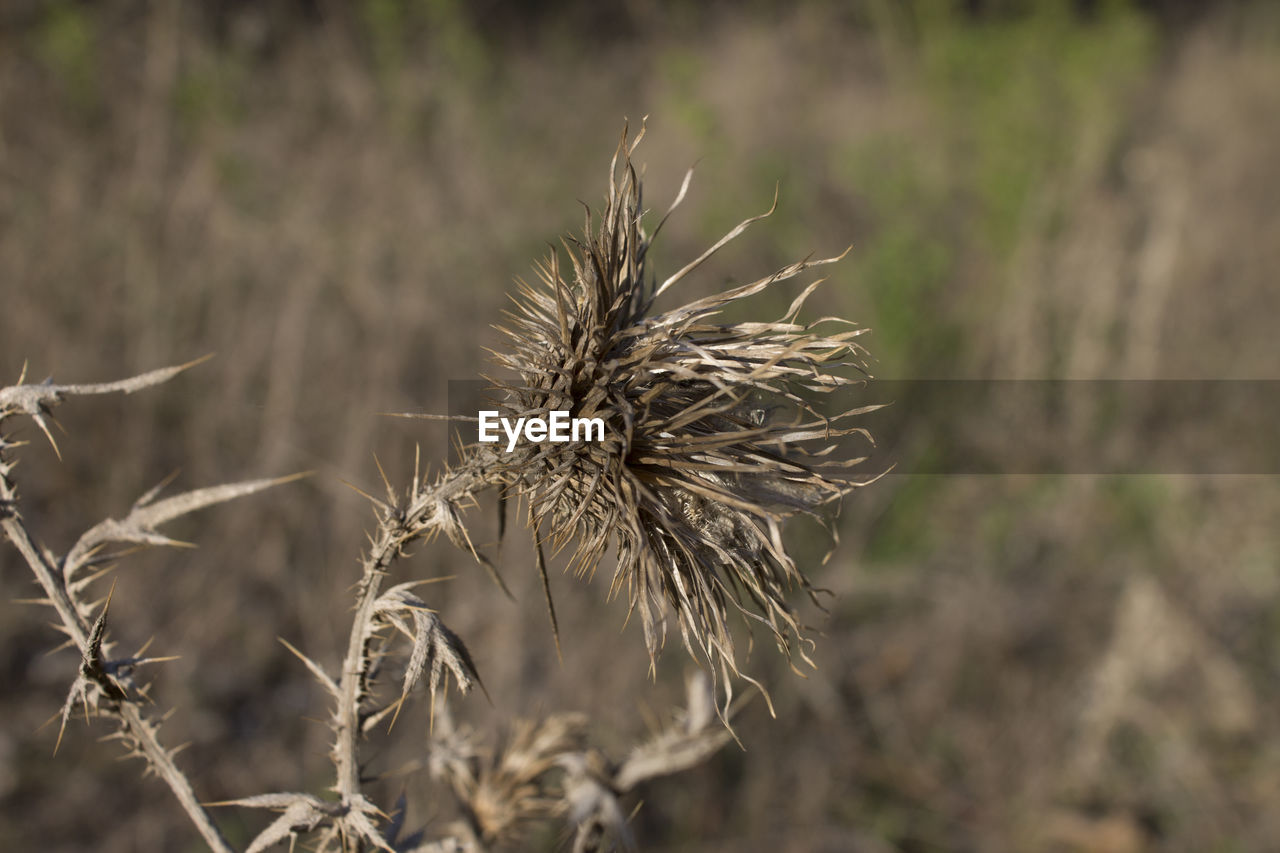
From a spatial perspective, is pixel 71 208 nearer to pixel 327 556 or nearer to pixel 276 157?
pixel 276 157

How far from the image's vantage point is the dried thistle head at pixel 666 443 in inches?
38.8

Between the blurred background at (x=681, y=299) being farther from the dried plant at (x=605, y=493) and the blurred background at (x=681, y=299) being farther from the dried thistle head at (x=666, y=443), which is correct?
the dried thistle head at (x=666, y=443)

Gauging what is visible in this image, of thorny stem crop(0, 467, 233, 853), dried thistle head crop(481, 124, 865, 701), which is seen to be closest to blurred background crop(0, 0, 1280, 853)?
thorny stem crop(0, 467, 233, 853)

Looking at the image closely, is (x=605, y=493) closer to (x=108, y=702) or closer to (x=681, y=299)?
(x=108, y=702)

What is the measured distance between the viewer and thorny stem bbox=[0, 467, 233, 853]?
945 mm

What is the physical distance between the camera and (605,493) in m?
1.01

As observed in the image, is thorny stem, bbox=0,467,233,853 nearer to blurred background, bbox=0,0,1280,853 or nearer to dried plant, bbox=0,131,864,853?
dried plant, bbox=0,131,864,853

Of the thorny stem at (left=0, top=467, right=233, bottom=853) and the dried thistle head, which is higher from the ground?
the dried thistle head

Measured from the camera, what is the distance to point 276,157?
18.8ft

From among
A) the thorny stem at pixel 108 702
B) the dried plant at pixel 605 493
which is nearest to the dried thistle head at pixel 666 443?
the dried plant at pixel 605 493

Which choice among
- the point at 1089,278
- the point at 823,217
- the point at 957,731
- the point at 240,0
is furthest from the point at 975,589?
the point at 240,0

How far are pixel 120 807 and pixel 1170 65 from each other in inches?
529

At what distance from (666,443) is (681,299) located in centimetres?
309

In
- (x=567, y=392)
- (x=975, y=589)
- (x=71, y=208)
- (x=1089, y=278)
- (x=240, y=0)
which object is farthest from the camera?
(x=240, y=0)
